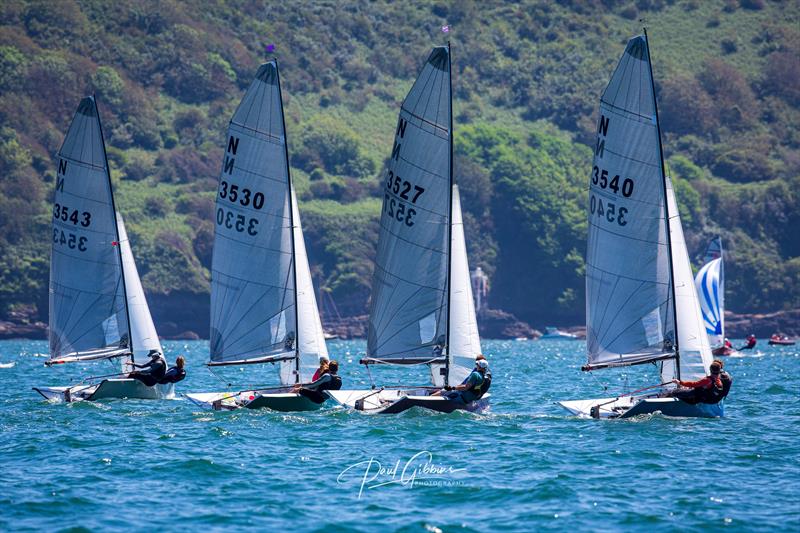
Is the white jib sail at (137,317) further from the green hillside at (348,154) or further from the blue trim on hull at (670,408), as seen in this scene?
the green hillside at (348,154)

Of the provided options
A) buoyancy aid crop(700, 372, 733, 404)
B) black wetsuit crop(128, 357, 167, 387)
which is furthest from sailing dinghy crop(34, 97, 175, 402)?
buoyancy aid crop(700, 372, 733, 404)

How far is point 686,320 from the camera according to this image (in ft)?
92.9

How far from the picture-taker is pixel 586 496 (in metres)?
20.6

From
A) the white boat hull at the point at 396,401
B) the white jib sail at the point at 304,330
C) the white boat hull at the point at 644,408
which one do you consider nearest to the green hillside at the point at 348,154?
the white jib sail at the point at 304,330

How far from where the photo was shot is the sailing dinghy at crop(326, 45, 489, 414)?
2920 centimetres

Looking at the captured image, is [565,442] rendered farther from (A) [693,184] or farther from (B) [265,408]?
(A) [693,184]

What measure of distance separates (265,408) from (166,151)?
134137mm

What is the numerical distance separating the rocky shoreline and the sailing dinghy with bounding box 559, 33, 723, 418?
306 ft

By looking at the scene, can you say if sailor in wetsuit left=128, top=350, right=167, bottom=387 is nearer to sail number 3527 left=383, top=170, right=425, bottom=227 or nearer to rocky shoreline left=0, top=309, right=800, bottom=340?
sail number 3527 left=383, top=170, right=425, bottom=227

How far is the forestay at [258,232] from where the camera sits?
30.2 m

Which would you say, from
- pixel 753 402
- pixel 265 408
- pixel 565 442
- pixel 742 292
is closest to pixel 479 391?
pixel 565 442

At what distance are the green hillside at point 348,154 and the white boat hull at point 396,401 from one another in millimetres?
91803

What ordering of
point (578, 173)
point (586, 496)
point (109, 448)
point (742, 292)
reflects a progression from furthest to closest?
point (578, 173) < point (742, 292) < point (109, 448) < point (586, 496)

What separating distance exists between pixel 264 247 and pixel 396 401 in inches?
197
